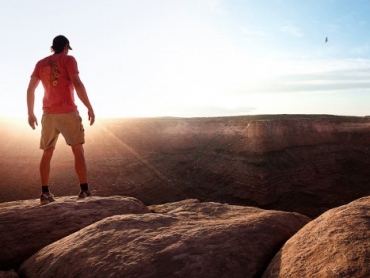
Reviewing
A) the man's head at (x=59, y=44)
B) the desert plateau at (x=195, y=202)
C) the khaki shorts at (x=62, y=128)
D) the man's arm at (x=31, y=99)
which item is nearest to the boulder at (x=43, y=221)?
the desert plateau at (x=195, y=202)

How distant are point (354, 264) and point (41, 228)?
244 cm

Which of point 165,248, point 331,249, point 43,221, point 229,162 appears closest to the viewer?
point 331,249

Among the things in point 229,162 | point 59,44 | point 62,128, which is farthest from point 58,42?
point 229,162

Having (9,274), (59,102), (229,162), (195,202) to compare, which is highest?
(59,102)

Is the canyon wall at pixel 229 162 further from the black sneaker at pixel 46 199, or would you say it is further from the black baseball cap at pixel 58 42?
the black baseball cap at pixel 58 42

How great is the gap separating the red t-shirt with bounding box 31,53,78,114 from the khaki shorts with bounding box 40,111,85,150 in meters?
0.07

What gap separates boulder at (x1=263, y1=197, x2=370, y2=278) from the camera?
1817 mm

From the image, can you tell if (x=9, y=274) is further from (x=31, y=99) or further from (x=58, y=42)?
(x=58, y=42)

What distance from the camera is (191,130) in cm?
1706

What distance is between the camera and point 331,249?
1982 mm

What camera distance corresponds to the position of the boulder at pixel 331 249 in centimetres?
182

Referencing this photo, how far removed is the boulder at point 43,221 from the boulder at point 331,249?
5.81 ft

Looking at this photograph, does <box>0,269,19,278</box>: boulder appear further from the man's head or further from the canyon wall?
the canyon wall

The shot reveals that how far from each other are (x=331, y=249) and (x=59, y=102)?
120 inches
